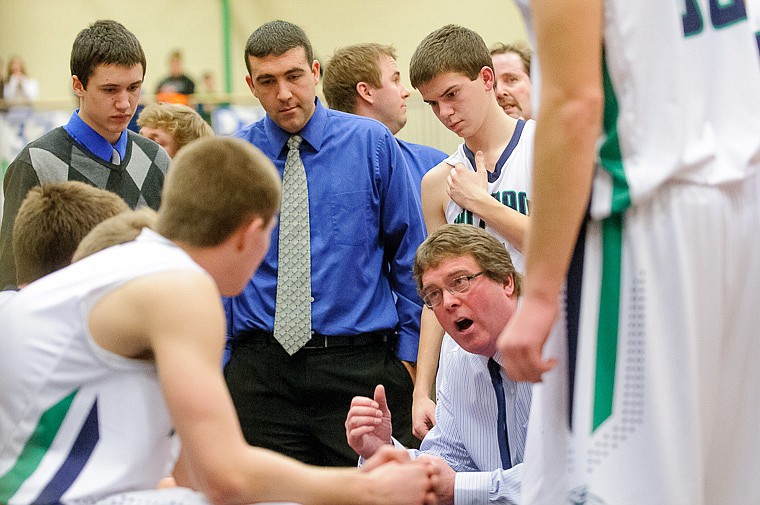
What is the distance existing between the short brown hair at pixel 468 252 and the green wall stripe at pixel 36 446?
150 centimetres

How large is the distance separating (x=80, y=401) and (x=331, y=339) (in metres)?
2.19

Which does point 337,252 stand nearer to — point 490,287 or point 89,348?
point 490,287

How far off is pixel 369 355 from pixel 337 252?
1.47 feet

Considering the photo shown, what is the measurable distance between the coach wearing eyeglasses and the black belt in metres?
0.92

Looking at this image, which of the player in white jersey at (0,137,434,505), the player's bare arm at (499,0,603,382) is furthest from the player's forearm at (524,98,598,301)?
the player in white jersey at (0,137,434,505)

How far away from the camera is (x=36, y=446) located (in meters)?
2.21

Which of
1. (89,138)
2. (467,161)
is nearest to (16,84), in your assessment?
(89,138)

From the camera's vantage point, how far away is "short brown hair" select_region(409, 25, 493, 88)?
4152 millimetres

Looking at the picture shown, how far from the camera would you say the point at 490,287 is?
3330 mm

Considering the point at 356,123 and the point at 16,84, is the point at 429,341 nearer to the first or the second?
the point at 356,123

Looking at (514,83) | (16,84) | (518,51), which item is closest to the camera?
(514,83)

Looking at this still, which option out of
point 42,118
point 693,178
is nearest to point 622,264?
point 693,178

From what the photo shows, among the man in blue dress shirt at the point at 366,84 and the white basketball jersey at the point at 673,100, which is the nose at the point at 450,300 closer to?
the white basketball jersey at the point at 673,100

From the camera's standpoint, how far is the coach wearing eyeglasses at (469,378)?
318cm
